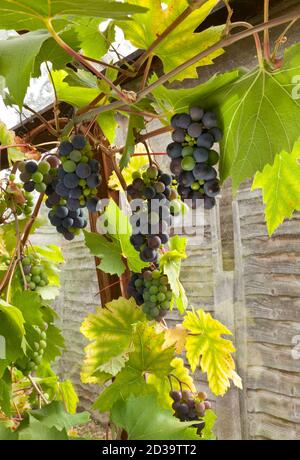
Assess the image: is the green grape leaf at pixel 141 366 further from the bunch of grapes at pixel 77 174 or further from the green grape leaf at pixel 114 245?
the bunch of grapes at pixel 77 174

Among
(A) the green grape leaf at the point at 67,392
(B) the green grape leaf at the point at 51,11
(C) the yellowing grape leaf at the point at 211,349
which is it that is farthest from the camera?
(A) the green grape leaf at the point at 67,392

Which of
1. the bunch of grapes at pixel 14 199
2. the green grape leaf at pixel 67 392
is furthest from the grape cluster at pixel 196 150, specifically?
the green grape leaf at pixel 67 392

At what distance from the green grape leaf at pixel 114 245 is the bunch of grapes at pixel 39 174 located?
0.38 ft

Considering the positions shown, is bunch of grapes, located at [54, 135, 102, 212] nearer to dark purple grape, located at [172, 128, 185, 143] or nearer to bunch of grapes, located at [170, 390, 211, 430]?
dark purple grape, located at [172, 128, 185, 143]

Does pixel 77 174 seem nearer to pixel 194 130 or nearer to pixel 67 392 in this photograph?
pixel 194 130

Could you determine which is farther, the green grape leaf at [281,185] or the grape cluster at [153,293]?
the grape cluster at [153,293]

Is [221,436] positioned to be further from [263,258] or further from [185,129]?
[185,129]

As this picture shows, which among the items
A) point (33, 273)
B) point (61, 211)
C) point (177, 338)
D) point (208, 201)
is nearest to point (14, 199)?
point (33, 273)

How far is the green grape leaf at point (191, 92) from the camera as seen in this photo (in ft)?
1.37

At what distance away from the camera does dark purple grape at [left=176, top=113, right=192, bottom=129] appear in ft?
1.41

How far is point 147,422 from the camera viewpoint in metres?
0.51

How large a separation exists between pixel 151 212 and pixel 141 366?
0.21 metres

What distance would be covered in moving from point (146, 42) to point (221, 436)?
3.63ft

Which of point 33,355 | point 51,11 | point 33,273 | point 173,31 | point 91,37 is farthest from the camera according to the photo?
point 33,273
